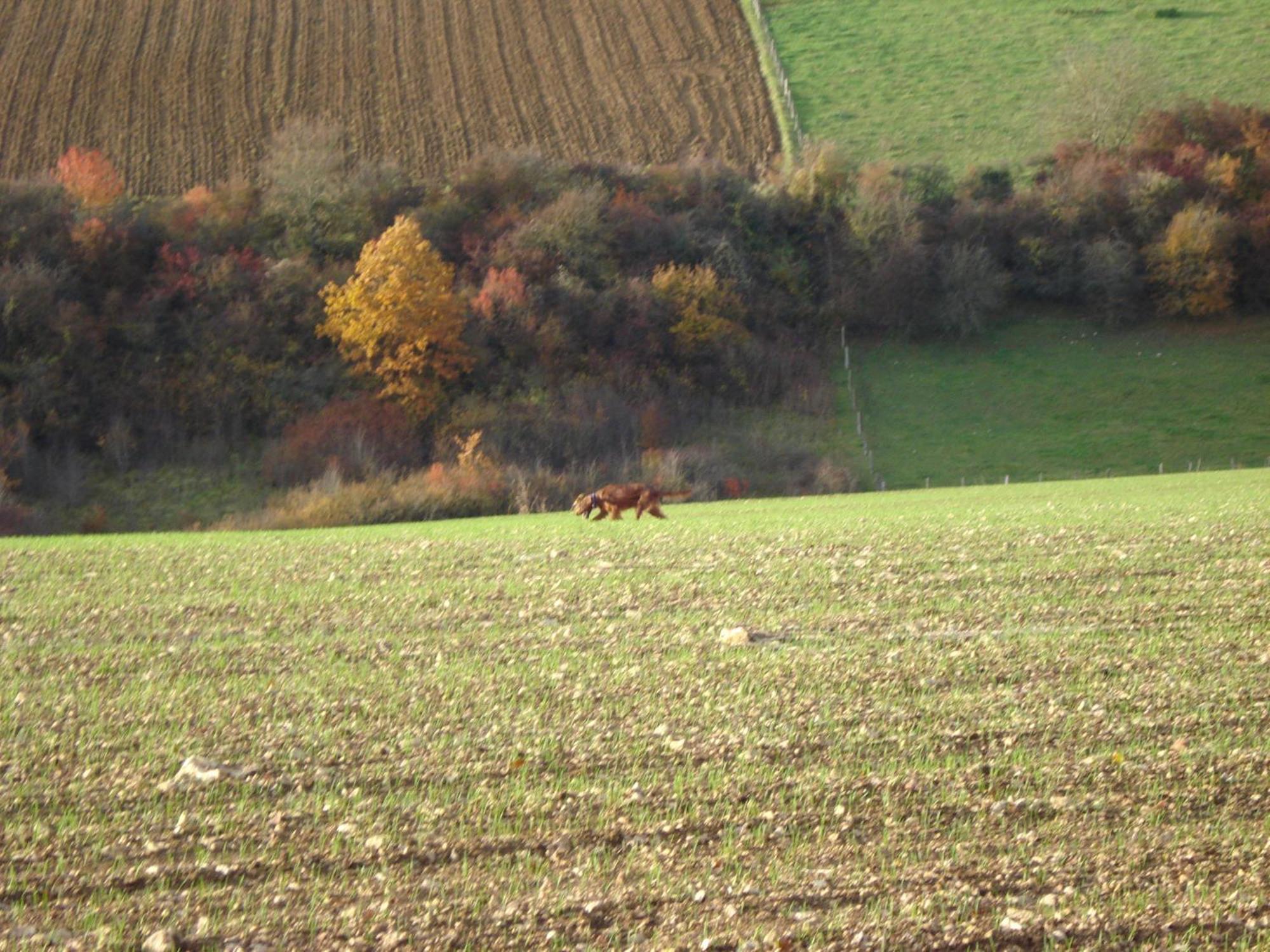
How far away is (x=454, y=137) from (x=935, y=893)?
61.4m

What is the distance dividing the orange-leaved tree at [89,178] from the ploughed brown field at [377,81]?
54.6 inches

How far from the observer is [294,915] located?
21.2ft

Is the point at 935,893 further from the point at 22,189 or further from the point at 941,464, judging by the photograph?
the point at 22,189

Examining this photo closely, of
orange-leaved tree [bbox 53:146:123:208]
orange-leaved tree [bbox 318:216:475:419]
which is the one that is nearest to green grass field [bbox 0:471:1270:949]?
orange-leaved tree [bbox 318:216:475:419]

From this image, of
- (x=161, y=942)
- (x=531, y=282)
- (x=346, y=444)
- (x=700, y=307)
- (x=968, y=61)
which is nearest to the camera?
(x=161, y=942)

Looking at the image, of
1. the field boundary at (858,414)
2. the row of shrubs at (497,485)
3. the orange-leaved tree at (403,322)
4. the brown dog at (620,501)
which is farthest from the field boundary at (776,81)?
the brown dog at (620,501)

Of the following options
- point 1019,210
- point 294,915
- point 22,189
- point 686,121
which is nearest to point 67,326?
point 22,189

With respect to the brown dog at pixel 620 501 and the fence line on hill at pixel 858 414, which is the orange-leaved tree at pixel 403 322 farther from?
the brown dog at pixel 620 501

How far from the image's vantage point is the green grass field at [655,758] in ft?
21.4

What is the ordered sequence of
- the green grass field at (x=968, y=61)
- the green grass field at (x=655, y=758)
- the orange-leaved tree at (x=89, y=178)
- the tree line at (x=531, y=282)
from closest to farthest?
the green grass field at (x=655, y=758) < the tree line at (x=531, y=282) < the orange-leaved tree at (x=89, y=178) < the green grass field at (x=968, y=61)

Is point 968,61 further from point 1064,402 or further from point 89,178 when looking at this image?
point 89,178

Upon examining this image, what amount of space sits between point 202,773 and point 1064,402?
1878 inches

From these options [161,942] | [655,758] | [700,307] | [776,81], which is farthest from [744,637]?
[776,81]

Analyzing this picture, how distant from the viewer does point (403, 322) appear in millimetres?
48531
